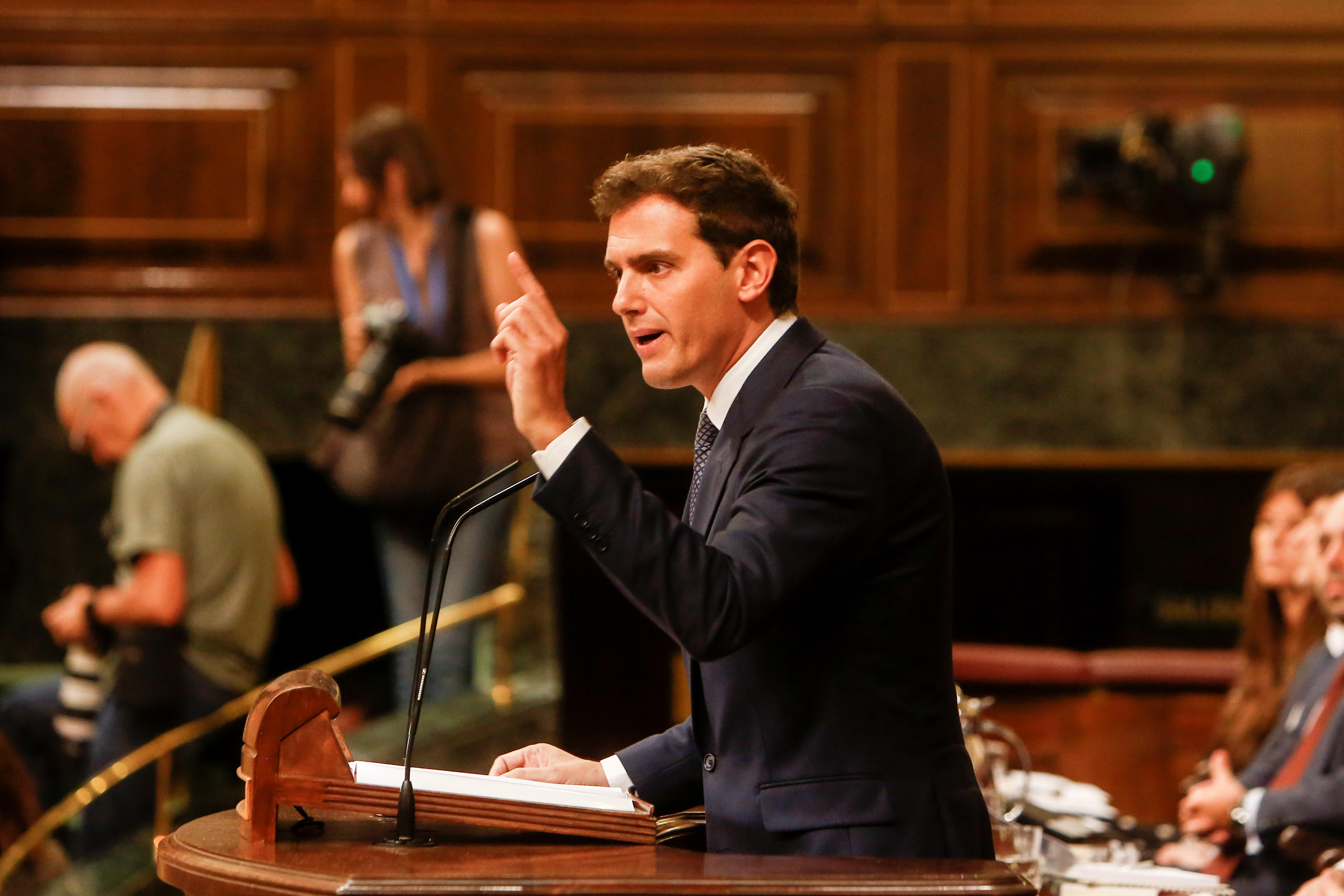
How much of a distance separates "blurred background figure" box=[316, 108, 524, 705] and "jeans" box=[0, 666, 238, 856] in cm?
54

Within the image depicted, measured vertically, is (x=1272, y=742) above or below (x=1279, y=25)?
below

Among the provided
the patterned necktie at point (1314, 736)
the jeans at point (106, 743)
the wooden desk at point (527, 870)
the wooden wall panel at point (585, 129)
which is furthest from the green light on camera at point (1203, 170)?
the wooden desk at point (527, 870)

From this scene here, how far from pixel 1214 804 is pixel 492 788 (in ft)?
5.14

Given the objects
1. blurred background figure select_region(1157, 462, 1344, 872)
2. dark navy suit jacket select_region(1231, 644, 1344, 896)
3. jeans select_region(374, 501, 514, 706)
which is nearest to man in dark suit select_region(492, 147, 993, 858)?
dark navy suit jacket select_region(1231, 644, 1344, 896)

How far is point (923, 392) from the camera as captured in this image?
5453 millimetres

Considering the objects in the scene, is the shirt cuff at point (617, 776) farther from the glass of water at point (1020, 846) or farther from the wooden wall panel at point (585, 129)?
the wooden wall panel at point (585, 129)

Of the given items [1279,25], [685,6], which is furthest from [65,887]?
[1279,25]

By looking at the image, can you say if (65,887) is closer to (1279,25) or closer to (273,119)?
(273,119)

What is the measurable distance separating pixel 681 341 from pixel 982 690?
2.33 m

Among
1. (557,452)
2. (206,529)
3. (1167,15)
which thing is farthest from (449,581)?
(1167,15)

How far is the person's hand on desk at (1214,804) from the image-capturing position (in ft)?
8.40

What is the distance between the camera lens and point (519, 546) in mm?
4398

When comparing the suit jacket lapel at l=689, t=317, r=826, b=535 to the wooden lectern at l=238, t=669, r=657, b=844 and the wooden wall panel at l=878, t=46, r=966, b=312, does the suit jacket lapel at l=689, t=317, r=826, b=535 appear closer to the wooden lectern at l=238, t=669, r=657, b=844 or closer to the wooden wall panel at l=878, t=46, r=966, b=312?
the wooden lectern at l=238, t=669, r=657, b=844

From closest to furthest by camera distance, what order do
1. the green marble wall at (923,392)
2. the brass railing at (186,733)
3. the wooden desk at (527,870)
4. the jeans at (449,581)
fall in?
the wooden desk at (527,870) → the brass railing at (186,733) → the jeans at (449,581) → the green marble wall at (923,392)
